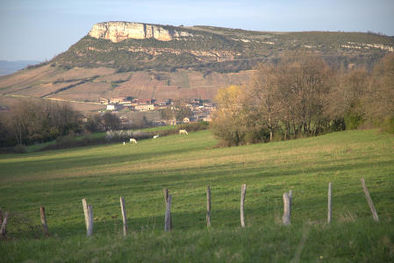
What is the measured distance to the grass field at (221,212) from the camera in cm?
782

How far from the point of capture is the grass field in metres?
7.82

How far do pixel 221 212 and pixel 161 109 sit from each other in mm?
109195

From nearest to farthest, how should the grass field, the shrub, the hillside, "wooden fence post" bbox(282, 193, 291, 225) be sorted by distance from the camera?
the grass field, "wooden fence post" bbox(282, 193, 291, 225), the shrub, the hillside

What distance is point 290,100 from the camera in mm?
54906

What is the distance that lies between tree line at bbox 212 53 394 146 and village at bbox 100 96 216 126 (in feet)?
125

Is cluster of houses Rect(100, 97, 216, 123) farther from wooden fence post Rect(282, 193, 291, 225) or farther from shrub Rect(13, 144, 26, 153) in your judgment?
wooden fence post Rect(282, 193, 291, 225)

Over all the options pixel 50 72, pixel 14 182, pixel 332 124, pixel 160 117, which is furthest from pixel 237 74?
pixel 14 182

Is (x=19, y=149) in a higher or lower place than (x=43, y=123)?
lower

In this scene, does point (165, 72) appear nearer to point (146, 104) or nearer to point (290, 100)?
point (146, 104)

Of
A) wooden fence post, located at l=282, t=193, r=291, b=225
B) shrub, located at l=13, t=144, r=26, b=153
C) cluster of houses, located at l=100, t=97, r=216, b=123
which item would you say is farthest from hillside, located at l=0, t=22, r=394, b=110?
wooden fence post, located at l=282, t=193, r=291, b=225

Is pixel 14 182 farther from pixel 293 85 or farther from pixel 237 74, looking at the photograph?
pixel 237 74

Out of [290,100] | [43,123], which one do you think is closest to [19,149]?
[43,123]

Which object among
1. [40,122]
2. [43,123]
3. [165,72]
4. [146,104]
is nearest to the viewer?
[40,122]

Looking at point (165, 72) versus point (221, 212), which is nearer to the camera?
point (221, 212)
